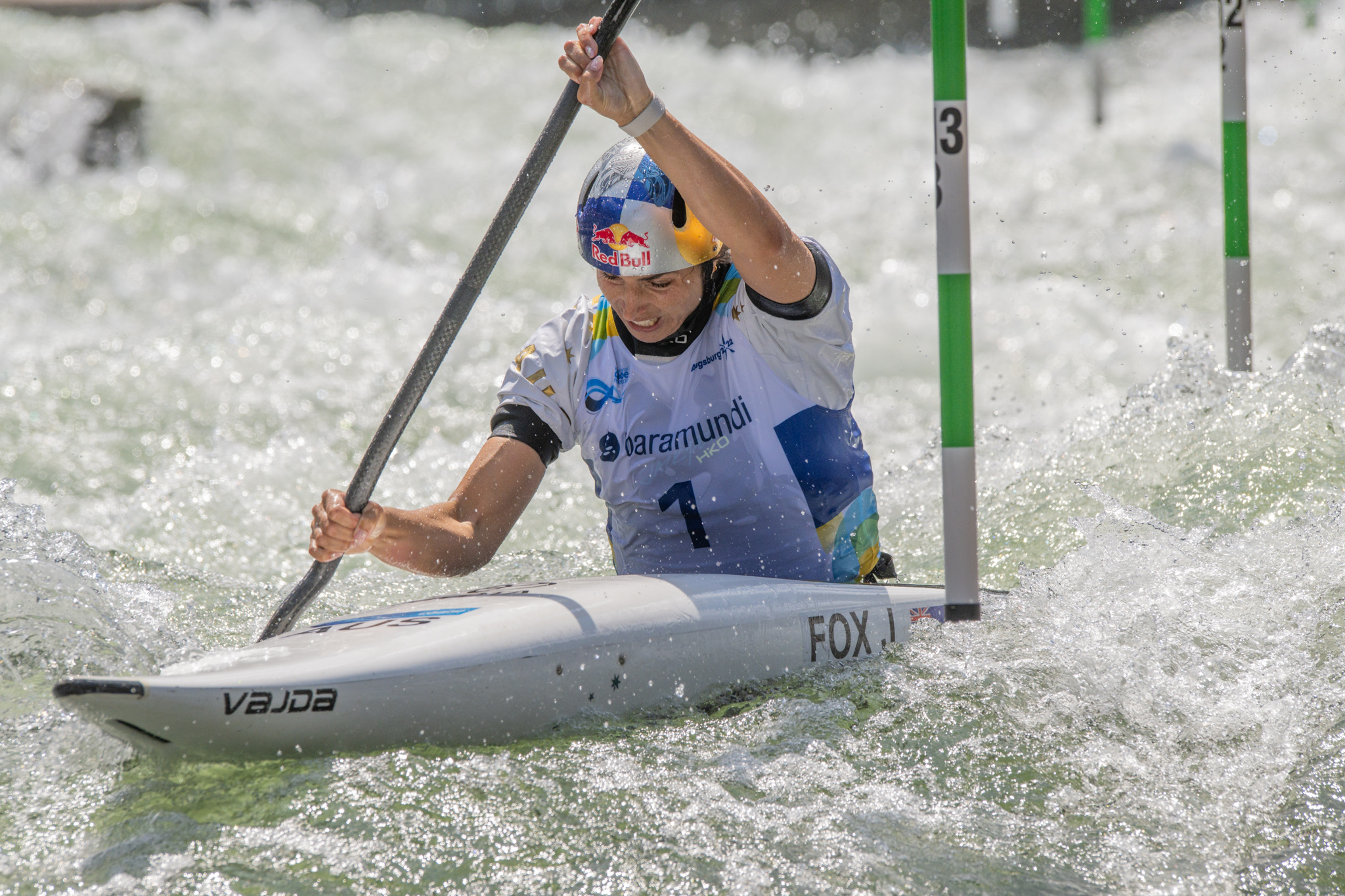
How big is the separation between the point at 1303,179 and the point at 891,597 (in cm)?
762

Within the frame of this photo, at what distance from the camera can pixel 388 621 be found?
2.49 metres

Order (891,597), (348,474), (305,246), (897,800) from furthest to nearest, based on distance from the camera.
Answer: (305,246)
(348,474)
(891,597)
(897,800)

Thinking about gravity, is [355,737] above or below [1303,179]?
below

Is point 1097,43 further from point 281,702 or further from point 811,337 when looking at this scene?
point 281,702

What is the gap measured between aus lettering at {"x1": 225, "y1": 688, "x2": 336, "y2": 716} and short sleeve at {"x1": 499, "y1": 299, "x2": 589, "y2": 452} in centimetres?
85

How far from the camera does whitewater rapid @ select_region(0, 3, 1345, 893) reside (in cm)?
207

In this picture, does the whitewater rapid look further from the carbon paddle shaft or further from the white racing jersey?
the carbon paddle shaft

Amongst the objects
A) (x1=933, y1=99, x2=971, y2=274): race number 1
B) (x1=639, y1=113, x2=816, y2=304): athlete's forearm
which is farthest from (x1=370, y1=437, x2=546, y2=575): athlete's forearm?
(x1=933, y1=99, x2=971, y2=274): race number 1

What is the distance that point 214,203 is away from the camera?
9.49 meters

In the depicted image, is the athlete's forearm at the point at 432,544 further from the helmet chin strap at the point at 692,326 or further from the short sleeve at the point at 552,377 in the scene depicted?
the helmet chin strap at the point at 692,326

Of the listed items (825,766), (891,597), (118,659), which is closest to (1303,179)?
(891,597)

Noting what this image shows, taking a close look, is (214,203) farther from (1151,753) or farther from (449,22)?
(1151,753)

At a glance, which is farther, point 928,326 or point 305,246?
point 305,246

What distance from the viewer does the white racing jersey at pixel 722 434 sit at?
2.69m
